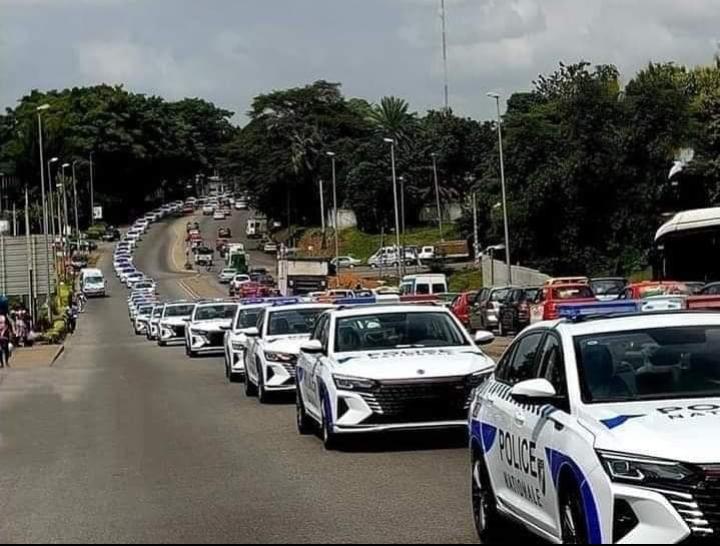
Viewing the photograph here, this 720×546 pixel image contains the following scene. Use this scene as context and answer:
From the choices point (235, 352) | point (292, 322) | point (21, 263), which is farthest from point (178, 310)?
point (292, 322)

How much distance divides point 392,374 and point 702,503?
806cm

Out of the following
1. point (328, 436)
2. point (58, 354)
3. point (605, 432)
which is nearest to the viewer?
point (605, 432)

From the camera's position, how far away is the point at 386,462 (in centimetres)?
1407

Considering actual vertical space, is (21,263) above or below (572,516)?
above

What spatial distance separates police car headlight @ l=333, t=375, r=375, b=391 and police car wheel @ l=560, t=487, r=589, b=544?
716 centimetres

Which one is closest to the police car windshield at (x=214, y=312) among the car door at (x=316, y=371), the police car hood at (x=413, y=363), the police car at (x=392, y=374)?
the car door at (x=316, y=371)

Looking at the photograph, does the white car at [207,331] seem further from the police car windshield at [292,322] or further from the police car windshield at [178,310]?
the police car windshield at [292,322]

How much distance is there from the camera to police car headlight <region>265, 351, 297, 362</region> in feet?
72.2

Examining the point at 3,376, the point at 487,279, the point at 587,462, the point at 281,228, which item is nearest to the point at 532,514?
the point at 587,462

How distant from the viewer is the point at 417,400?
14688 millimetres

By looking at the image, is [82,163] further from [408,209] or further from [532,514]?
[532,514]

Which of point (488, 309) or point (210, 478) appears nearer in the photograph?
point (210, 478)

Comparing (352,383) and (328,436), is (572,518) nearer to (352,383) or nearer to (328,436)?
(352,383)

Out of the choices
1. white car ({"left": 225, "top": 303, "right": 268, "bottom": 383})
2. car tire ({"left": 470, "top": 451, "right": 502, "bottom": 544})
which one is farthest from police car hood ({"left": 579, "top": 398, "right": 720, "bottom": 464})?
white car ({"left": 225, "top": 303, "right": 268, "bottom": 383})
